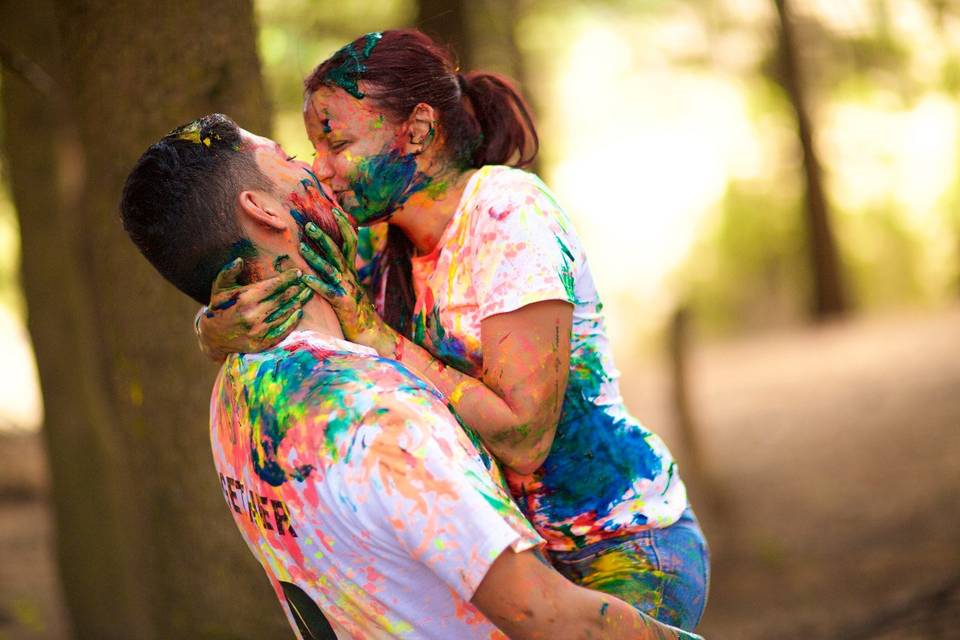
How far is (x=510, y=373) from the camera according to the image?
2.18m

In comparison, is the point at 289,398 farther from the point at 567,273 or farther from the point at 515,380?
the point at 567,273

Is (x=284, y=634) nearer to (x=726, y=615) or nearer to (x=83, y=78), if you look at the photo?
(x=83, y=78)

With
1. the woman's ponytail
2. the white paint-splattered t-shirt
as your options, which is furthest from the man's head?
the woman's ponytail

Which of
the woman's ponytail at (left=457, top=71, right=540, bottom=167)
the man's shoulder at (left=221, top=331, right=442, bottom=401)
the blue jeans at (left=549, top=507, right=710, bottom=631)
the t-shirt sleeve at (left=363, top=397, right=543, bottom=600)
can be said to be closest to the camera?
the t-shirt sleeve at (left=363, top=397, right=543, bottom=600)

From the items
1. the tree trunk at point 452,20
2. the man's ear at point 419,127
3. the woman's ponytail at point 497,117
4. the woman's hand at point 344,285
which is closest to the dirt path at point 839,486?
the woman's ponytail at point 497,117

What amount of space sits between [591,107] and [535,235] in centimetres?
1656

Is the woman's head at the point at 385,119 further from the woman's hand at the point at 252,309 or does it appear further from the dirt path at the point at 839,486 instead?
the dirt path at the point at 839,486

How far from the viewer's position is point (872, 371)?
13031 mm

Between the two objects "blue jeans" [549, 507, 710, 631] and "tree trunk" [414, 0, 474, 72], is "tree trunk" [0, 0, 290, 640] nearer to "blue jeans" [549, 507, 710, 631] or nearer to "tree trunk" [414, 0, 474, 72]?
"blue jeans" [549, 507, 710, 631]

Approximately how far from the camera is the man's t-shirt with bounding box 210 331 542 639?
67.0 inches

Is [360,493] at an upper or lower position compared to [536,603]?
upper

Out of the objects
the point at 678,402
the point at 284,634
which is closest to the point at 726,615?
the point at 678,402

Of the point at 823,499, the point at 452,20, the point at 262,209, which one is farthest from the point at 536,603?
the point at 823,499

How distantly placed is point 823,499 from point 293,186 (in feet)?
29.4
